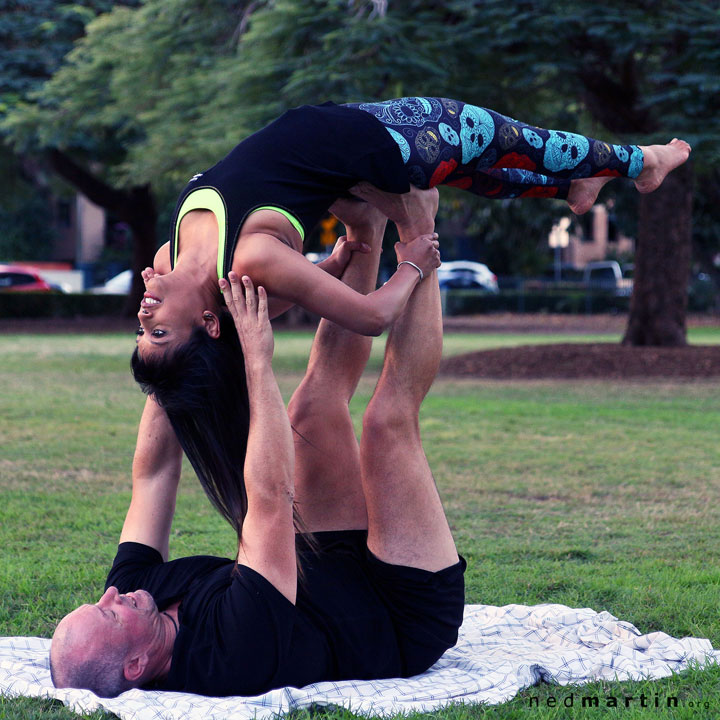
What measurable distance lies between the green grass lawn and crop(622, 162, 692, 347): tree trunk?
3015 mm

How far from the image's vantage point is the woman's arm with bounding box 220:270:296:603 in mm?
3258

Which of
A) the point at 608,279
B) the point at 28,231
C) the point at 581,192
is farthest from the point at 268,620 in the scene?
the point at 28,231

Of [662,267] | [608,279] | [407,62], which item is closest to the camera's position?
[407,62]

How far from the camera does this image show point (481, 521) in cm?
626

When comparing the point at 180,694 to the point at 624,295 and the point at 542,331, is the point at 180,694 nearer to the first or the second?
the point at 542,331

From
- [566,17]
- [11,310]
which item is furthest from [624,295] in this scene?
[566,17]

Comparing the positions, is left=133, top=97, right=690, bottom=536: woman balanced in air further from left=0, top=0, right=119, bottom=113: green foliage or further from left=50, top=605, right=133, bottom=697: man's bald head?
left=0, top=0, right=119, bottom=113: green foliage

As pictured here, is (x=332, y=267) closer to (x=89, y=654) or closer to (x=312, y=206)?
(x=312, y=206)

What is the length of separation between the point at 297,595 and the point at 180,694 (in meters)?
0.49

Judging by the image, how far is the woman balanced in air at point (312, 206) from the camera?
353cm

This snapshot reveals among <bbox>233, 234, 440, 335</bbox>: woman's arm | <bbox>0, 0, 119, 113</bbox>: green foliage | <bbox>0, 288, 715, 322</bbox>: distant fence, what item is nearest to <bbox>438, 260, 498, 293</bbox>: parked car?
<bbox>0, 288, 715, 322</bbox>: distant fence

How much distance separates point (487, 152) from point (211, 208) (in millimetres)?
1237

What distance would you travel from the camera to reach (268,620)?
3.26 metres

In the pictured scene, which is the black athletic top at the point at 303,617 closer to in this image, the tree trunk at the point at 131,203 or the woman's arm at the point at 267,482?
the woman's arm at the point at 267,482
